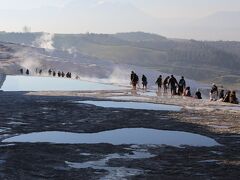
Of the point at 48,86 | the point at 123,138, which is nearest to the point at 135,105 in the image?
the point at 123,138

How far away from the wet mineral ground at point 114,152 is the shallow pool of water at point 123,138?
587 millimetres

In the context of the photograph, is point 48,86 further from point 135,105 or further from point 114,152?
point 114,152

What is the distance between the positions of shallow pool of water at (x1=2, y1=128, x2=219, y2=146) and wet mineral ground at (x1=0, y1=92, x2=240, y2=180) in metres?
0.59

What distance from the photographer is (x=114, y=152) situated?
650 inches

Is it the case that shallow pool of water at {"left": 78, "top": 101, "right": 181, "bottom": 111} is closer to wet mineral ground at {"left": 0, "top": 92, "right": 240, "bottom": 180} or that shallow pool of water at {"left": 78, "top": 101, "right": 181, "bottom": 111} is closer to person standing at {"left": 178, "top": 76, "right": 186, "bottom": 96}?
wet mineral ground at {"left": 0, "top": 92, "right": 240, "bottom": 180}

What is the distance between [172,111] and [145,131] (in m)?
8.75

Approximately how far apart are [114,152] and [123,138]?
3.02 m

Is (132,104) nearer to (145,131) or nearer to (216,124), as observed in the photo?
(216,124)

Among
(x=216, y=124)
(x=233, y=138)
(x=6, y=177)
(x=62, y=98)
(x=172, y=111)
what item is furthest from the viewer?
(x=62, y=98)

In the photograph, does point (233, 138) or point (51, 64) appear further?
point (51, 64)

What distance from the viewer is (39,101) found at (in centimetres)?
3400

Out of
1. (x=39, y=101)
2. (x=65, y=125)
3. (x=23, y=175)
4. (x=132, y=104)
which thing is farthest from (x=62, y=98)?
(x=23, y=175)

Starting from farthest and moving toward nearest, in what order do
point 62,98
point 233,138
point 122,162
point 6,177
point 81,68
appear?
point 81,68, point 62,98, point 233,138, point 122,162, point 6,177

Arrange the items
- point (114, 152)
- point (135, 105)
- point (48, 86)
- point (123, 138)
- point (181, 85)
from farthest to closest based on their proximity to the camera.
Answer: point (48, 86), point (181, 85), point (135, 105), point (123, 138), point (114, 152)
